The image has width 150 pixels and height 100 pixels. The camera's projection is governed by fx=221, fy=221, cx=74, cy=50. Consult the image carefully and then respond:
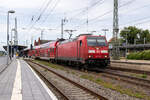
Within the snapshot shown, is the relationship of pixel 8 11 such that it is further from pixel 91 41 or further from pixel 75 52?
pixel 91 41

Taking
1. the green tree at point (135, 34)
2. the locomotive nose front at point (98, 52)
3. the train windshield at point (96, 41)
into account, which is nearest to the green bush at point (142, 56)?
the train windshield at point (96, 41)

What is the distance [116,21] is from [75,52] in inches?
500

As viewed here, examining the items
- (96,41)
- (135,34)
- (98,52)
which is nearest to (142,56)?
(96,41)

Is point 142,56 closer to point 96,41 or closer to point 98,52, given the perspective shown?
point 96,41

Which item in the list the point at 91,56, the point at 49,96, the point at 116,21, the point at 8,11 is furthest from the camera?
the point at 116,21

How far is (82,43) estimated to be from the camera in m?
18.5

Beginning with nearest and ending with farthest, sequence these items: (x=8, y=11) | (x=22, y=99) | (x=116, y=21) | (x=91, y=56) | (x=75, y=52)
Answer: (x=22, y=99), (x=91, y=56), (x=75, y=52), (x=8, y=11), (x=116, y=21)

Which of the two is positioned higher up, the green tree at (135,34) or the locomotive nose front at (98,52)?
the green tree at (135,34)

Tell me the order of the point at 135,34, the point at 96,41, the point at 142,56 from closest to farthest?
1. the point at 96,41
2. the point at 142,56
3. the point at 135,34

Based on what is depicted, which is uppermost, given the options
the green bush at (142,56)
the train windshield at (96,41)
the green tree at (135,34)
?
the green tree at (135,34)

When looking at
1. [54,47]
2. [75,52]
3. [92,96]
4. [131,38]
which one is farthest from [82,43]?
[131,38]

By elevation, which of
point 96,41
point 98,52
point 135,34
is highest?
point 135,34

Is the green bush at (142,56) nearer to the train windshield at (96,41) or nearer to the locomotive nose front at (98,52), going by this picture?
the train windshield at (96,41)

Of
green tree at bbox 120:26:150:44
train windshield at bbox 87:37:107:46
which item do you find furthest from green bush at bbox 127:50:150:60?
green tree at bbox 120:26:150:44
